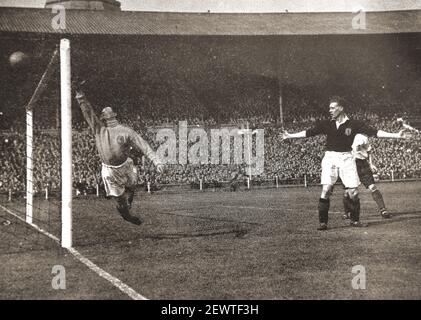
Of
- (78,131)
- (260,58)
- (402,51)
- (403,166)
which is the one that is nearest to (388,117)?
(403,166)

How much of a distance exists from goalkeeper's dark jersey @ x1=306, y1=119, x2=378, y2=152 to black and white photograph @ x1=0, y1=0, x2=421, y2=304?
0.03m

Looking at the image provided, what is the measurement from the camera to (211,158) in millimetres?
33094

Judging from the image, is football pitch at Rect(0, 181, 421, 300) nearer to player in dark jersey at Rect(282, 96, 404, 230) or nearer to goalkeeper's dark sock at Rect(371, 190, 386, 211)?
goalkeeper's dark sock at Rect(371, 190, 386, 211)

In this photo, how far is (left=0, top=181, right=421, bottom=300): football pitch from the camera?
224 inches

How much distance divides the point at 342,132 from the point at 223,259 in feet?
12.7

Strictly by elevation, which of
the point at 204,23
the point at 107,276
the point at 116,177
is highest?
the point at 204,23

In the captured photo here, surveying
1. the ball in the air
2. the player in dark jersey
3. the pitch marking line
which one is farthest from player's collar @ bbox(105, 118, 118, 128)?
the ball in the air

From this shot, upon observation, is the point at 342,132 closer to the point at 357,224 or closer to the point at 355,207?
the point at 355,207

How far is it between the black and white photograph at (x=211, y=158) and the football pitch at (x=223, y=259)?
4cm

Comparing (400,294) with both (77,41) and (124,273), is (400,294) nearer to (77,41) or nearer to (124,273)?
(124,273)

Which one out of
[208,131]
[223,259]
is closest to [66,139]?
[223,259]

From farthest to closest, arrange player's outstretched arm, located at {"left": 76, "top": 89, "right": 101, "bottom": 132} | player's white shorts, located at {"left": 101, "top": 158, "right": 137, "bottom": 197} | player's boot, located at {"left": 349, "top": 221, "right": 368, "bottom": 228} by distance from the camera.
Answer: player's boot, located at {"left": 349, "top": 221, "right": 368, "bottom": 228}, player's white shorts, located at {"left": 101, "top": 158, "right": 137, "bottom": 197}, player's outstretched arm, located at {"left": 76, "top": 89, "right": 101, "bottom": 132}

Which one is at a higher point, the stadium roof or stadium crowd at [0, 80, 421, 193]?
the stadium roof

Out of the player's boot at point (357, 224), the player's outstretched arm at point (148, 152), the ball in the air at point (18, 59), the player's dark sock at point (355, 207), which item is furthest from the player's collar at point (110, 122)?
the ball in the air at point (18, 59)
